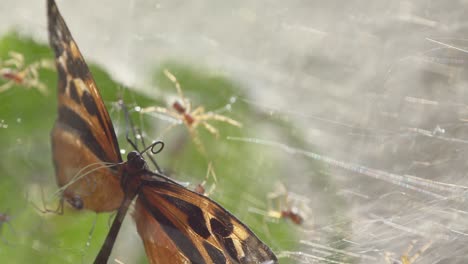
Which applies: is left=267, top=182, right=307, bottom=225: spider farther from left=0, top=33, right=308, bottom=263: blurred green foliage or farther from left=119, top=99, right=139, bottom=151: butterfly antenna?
left=119, top=99, right=139, bottom=151: butterfly antenna

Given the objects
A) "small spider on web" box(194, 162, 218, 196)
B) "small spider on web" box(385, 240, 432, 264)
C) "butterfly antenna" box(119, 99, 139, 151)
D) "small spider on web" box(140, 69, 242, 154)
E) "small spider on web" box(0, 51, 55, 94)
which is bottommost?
"small spider on web" box(0, 51, 55, 94)

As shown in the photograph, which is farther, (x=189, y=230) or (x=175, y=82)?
(x=175, y=82)

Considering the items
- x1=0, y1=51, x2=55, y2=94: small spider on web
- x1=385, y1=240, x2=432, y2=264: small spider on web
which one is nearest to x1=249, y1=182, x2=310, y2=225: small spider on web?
x1=385, y1=240, x2=432, y2=264: small spider on web

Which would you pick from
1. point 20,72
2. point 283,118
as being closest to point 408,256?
point 283,118

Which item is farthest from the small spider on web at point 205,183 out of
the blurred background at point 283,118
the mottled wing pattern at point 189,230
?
the mottled wing pattern at point 189,230

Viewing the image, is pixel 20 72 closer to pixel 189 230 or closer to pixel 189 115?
pixel 189 115

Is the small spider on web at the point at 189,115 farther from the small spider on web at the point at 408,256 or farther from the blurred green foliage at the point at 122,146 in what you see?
the small spider on web at the point at 408,256
